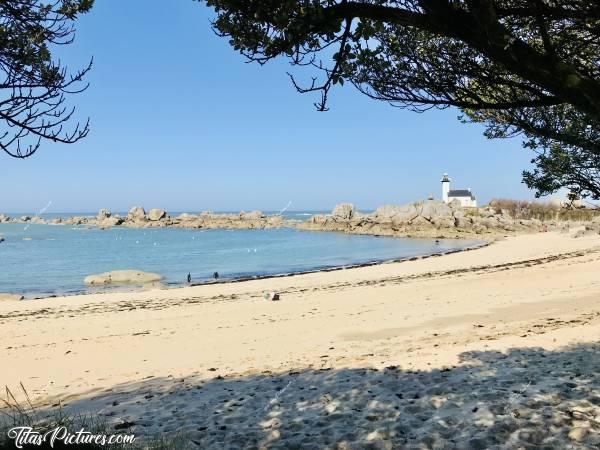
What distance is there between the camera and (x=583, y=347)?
30.2ft

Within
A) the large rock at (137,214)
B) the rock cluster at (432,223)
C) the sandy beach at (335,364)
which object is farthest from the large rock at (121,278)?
the large rock at (137,214)

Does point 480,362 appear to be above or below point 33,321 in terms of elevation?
above

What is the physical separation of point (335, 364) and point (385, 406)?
311cm

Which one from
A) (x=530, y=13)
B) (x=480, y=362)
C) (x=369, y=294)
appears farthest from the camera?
(x=369, y=294)

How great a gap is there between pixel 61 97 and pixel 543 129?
5512 mm

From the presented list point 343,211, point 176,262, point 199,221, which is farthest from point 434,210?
point 199,221

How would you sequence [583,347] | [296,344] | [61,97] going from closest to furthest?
1. [61,97]
2. [583,347]
3. [296,344]

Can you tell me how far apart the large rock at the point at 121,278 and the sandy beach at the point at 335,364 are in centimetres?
897

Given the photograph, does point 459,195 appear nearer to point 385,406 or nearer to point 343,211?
point 343,211

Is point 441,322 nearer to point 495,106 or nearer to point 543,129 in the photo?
point 543,129

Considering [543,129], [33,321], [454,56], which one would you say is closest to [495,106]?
[454,56]

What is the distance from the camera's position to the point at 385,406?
638 cm

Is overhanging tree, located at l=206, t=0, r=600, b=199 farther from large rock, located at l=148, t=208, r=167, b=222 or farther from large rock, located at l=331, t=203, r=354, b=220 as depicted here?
large rock, located at l=148, t=208, r=167, b=222

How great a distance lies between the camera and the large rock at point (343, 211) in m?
93.1
